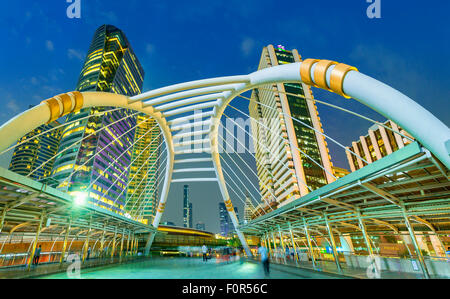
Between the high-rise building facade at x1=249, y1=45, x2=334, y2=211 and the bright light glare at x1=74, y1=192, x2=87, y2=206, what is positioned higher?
the high-rise building facade at x1=249, y1=45, x2=334, y2=211

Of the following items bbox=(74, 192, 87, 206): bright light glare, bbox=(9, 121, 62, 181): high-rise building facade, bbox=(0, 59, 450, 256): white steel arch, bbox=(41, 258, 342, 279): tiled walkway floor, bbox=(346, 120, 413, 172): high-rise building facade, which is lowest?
bbox=(41, 258, 342, 279): tiled walkway floor

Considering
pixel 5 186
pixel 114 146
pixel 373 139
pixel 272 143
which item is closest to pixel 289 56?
pixel 272 143

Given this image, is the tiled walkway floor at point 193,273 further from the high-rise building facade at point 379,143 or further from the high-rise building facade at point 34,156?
the high-rise building facade at point 34,156

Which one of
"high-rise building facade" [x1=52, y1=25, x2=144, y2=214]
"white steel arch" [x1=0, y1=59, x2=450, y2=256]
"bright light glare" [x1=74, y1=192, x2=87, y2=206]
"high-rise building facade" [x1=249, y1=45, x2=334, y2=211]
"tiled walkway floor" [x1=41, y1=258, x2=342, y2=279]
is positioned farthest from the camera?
"high-rise building facade" [x1=52, y1=25, x2=144, y2=214]

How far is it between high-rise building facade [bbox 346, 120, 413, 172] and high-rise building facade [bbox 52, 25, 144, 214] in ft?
219

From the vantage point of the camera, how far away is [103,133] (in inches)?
3159

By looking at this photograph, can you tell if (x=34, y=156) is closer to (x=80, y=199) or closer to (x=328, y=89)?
(x=80, y=199)

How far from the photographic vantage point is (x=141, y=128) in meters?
158

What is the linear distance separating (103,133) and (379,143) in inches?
3730

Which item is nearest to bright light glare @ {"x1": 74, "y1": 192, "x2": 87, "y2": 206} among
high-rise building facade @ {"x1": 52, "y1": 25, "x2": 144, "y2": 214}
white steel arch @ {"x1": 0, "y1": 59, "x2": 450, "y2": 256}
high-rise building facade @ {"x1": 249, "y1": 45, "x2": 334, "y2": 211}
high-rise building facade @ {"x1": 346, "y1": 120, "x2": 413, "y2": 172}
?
white steel arch @ {"x1": 0, "y1": 59, "x2": 450, "y2": 256}

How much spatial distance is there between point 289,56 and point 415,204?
96431 mm

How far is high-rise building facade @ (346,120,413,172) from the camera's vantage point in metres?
55.7

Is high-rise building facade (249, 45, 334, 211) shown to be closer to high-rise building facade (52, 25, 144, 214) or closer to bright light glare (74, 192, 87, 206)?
high-rise building facade (52, 25, 144, 214)
